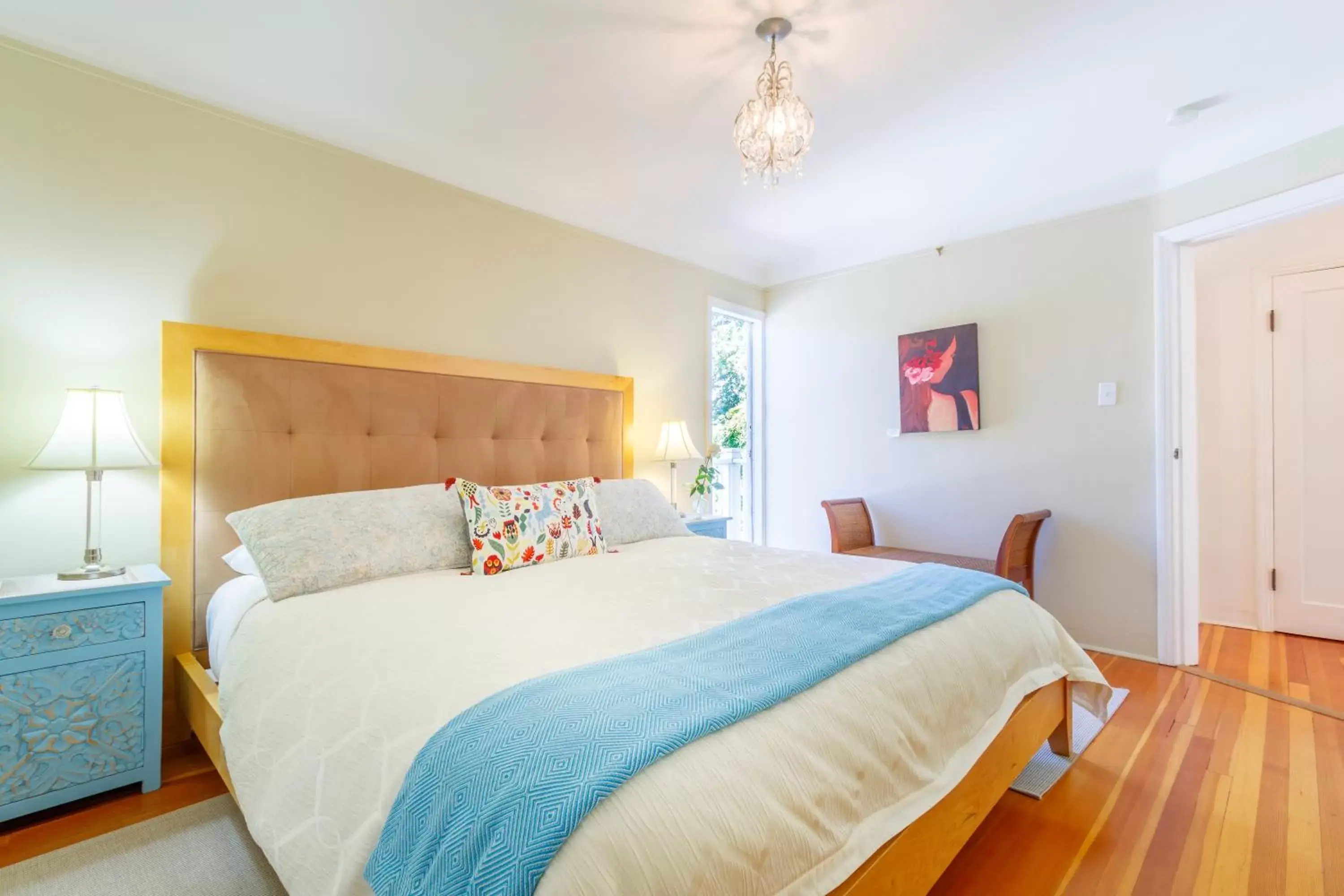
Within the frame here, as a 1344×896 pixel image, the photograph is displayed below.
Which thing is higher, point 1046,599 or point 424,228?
point 424,228

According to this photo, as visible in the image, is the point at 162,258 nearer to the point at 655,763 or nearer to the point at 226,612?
the point at 226,612

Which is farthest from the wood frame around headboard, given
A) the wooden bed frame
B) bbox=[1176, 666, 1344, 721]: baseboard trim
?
bbox=[1176, 666, 1344, 721]: baseboard trim

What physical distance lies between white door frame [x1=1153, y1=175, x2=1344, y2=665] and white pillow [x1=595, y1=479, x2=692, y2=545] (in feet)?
7.55

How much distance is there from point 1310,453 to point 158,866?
17.5 feet

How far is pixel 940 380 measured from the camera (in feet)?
11.8

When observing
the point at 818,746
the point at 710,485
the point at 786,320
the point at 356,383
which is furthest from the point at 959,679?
the point at 786,320

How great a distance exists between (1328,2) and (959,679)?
2388 millimetres

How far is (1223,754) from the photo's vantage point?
6.72 ft

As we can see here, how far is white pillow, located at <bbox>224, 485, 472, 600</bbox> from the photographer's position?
179cm

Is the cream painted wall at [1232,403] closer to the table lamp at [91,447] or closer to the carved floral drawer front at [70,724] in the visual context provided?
the table lamp at [91,447]

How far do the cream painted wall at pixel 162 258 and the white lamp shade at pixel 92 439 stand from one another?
0.18 metres

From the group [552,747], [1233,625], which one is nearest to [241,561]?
[552,747]

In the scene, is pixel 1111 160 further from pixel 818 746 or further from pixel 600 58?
pixel 818 746

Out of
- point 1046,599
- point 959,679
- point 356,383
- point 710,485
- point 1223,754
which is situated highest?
point 356,383
